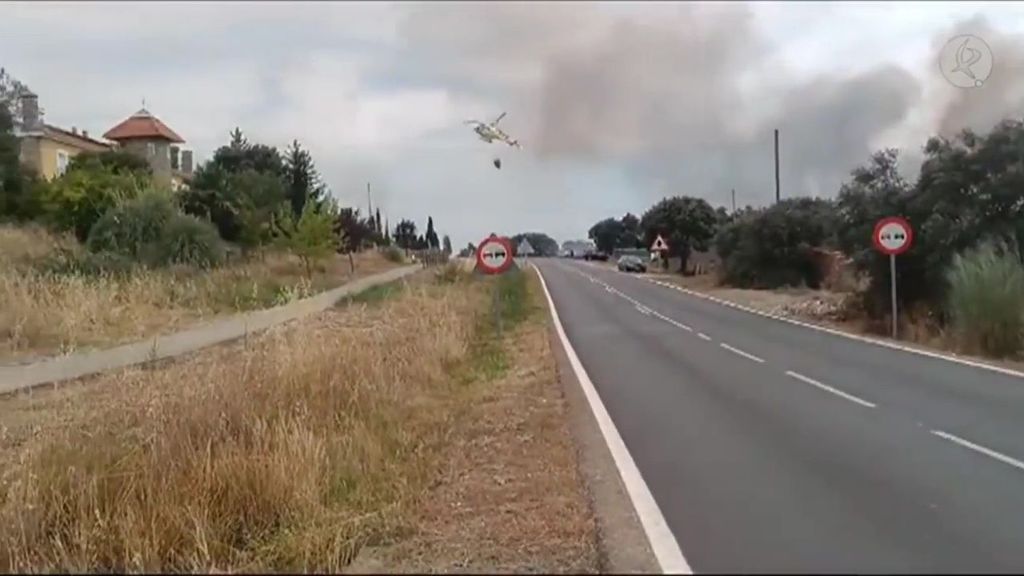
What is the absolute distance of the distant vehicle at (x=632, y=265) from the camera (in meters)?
81.4

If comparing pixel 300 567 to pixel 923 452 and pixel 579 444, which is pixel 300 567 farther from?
pixel 923 452

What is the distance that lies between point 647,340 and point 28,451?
1505 cm

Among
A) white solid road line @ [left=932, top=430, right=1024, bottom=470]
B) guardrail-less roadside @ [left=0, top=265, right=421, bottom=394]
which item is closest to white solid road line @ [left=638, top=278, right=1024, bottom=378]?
white solid road line @ [left=932, top=430, right=1024, bottom=470]

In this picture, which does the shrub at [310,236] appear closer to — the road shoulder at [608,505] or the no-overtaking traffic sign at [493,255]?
the no-overtaking traffic sign at [493,255]

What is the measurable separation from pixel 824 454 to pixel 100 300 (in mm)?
19942

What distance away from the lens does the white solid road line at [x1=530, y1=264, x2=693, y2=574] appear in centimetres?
607

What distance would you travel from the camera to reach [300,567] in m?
6.29

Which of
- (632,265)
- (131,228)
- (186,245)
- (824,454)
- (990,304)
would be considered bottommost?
(824,454)

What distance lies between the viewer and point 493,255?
22.3 metres

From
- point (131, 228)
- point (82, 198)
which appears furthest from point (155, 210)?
point (82, 198)

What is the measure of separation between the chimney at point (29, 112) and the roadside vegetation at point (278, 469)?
188 feet

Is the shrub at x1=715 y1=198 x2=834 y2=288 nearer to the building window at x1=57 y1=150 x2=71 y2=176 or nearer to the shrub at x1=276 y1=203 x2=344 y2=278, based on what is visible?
the shrub at x1=276 y1=203 x2=344 y2=278

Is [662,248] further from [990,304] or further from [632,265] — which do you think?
[990,304]

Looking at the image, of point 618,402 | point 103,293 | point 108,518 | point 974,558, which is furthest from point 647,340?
point 974,558
